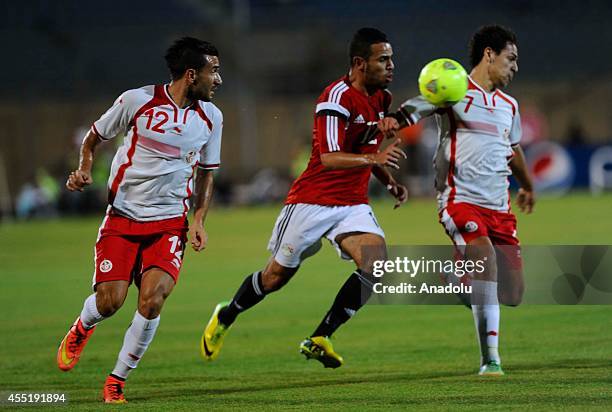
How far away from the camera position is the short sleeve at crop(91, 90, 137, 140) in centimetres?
818

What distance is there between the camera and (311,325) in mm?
12086

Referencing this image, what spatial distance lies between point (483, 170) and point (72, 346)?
340 cm

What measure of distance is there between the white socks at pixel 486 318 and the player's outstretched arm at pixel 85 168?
10.1 feet

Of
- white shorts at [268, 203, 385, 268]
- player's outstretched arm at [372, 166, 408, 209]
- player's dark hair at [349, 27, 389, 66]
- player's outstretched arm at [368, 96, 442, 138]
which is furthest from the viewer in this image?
player's outstretched arm at [372, 166, 408, 209]

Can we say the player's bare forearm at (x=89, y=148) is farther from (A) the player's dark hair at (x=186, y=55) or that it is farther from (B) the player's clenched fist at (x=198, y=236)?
(B) the player's clenched fist at (x=198, y=236)

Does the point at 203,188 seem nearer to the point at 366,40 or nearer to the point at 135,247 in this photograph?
the point at 135,247

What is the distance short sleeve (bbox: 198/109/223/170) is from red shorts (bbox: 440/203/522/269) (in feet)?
6.20

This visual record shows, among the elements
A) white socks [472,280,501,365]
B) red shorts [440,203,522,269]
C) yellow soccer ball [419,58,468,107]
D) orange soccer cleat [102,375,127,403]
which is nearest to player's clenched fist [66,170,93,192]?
orange soccer cleat [102,375,127,403]

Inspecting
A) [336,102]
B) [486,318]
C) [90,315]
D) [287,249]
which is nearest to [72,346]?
[90,315]

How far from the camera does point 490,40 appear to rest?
894 cm

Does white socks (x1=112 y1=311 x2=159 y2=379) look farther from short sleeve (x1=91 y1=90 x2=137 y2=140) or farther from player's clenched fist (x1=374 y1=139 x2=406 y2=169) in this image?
player's clenched fist (x1=374 y1=139 x2=406 y2=169)

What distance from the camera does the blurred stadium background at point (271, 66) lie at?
39031 millimetres

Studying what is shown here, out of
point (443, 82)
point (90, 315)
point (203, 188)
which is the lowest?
point (90, 315)

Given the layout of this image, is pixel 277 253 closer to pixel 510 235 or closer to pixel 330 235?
pixel 330 235
